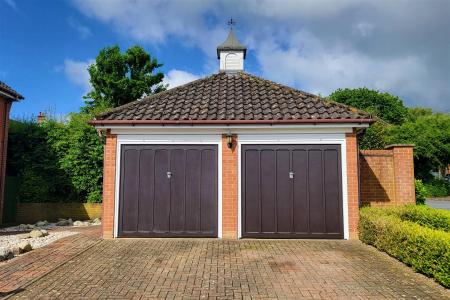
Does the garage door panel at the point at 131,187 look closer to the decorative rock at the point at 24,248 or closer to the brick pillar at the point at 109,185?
the brick pillar at the point at 109,185

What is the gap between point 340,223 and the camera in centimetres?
917

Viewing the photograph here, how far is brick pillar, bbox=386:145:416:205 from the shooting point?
33.0 ft

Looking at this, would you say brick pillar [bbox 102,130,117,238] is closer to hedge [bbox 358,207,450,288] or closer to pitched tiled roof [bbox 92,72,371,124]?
pitched tiled roof [bbox 92,72,371,124]

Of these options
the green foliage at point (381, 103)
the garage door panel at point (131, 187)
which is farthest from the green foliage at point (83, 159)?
the green foliage at point (381, 103)

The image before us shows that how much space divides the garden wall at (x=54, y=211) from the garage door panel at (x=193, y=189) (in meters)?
6.32

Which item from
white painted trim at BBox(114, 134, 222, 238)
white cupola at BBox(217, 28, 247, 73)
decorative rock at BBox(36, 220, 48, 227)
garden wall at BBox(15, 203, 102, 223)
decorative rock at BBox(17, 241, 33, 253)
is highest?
white cupola at BBox(217, 28, 247, 73)

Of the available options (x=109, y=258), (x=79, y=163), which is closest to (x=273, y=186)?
(x=109, y=258)

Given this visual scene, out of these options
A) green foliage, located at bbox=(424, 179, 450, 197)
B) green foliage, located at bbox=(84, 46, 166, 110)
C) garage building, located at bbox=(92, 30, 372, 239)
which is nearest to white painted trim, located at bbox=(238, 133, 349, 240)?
garage building, located at bbox=(92, 30, 372, 239)

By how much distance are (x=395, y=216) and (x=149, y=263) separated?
5.67 m

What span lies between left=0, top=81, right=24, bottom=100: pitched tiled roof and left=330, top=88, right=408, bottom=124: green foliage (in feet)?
117

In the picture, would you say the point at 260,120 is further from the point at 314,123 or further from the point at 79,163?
the point at 79,163

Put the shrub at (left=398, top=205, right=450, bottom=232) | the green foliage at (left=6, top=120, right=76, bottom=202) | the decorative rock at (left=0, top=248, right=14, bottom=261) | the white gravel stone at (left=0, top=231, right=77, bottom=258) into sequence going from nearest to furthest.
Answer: the decorative rock at (left=0, top=248, right=14, bottom=261) < the shrub at (left=398, top=205, right=450, bottom=232) < the white gravel stone at (left=0, top=231, right=77, bottom=258) < the green foliage at (left=6, top=120, right=76, bottom=202)

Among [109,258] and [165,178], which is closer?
[109,258]

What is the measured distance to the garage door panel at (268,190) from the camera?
926cm
